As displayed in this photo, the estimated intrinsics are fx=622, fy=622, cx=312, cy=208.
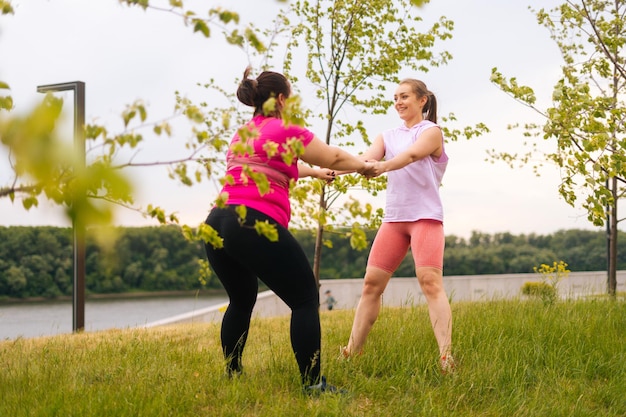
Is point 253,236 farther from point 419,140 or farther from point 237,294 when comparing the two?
point 419,140

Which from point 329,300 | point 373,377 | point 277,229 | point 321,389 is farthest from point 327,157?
point 329,300

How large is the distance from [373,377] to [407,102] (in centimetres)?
187

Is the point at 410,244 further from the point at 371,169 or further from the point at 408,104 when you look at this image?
the point at 408,104

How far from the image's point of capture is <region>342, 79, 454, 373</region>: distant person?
408 cm

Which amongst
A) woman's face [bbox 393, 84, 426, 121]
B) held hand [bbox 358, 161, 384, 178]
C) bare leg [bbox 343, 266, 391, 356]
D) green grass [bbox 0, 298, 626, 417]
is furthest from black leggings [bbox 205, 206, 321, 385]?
woman's face [bbox 393, 84, 426, 121]

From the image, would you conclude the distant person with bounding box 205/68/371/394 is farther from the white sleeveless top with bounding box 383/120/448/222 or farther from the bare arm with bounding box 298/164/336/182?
the white sleeveless top with bounding box 383/120/448/222

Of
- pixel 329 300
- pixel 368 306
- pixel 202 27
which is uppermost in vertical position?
pixel 202 27

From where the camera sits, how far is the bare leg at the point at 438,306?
4074mm

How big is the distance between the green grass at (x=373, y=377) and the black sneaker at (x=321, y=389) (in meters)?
0.06

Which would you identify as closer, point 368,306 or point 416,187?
point 416,187

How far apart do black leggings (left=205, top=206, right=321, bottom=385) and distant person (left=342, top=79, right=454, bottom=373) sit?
88 centimetres

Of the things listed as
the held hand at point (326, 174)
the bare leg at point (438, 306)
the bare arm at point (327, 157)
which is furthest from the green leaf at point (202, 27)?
the bare leg at point (438, 306)

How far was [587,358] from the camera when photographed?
4.82 m

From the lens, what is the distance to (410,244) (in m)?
4.32
